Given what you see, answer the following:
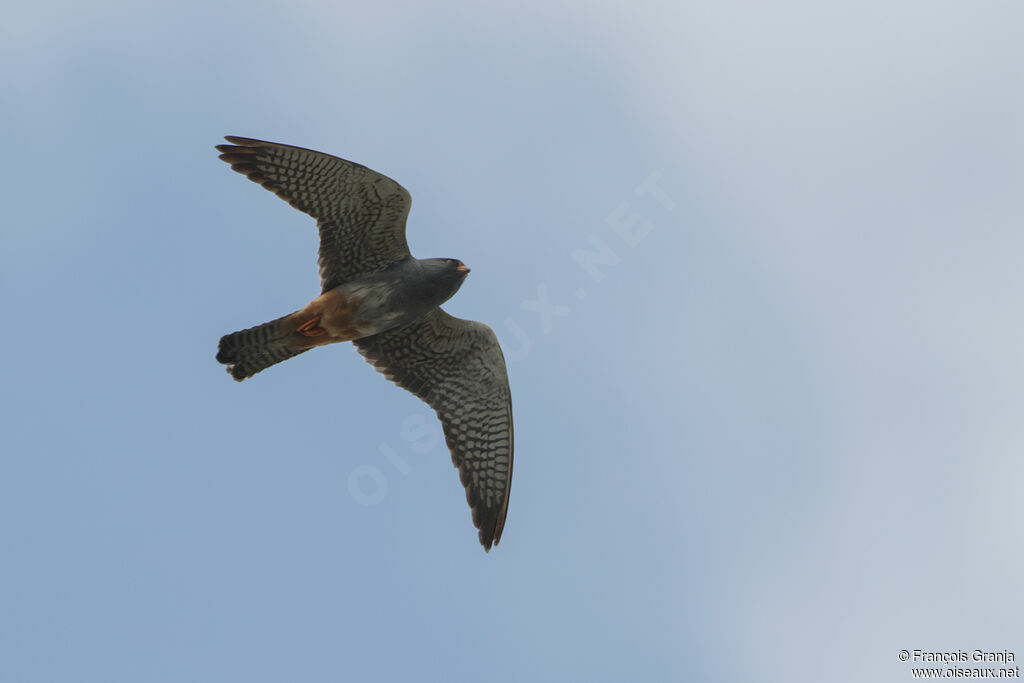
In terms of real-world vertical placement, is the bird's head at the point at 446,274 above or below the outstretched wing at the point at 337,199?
below

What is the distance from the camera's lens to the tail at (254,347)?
10422 mm

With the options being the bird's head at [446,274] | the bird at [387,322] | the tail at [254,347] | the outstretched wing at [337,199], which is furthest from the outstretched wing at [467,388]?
the tail at [254,347]

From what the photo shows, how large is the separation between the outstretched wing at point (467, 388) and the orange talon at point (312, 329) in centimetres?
83

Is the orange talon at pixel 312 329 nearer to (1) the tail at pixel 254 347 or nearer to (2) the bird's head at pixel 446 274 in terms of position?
(1) the tail at pixel 254 347

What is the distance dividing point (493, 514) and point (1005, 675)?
5427mm

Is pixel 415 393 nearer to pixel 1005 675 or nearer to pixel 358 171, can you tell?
pixel 358 171

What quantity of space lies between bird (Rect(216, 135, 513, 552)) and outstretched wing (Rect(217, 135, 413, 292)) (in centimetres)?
1

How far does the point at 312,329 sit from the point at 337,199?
1.41 m

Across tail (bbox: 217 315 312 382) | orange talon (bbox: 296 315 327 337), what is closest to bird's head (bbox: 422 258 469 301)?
orange talon (bbox: 296 315 327 337)

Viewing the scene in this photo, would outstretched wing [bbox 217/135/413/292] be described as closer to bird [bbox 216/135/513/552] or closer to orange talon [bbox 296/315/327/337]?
bird [bbox 216/135/513/552]

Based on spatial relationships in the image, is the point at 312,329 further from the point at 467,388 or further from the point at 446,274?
the point at 467,388

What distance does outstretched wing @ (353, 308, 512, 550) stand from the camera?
36.6 ft

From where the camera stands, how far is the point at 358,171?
9.98 m

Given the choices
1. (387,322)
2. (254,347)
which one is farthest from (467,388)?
(254,347)
